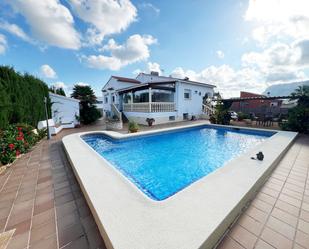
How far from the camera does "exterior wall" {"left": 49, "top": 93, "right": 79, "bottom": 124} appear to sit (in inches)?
498

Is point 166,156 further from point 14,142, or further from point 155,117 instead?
point 155,117

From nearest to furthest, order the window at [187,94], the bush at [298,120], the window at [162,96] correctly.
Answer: the bush at [298,120] → the window at [162,96] → the window at [187,94]

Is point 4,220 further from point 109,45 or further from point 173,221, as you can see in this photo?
point 109,45

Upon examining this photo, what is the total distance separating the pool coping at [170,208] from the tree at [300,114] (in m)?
8.01

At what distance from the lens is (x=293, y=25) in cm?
803

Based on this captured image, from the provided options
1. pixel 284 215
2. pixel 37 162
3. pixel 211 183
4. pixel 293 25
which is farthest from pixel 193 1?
pixel 37 162

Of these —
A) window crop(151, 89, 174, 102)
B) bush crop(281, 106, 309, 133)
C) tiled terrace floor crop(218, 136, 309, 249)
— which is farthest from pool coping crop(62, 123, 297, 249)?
window crop(151, 89, 174, 102)

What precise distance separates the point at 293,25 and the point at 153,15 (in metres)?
8.80

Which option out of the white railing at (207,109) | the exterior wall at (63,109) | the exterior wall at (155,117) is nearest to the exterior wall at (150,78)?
the white railing at (207,109)

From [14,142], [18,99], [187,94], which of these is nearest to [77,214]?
[14,142]

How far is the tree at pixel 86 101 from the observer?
14742 millimetres

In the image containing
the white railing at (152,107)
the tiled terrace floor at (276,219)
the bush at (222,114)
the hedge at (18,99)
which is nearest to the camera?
the tiled terrace floor at (276,219)

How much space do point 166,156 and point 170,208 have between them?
13.7 feet

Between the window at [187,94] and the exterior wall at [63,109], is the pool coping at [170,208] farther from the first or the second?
the window at [187,94]
